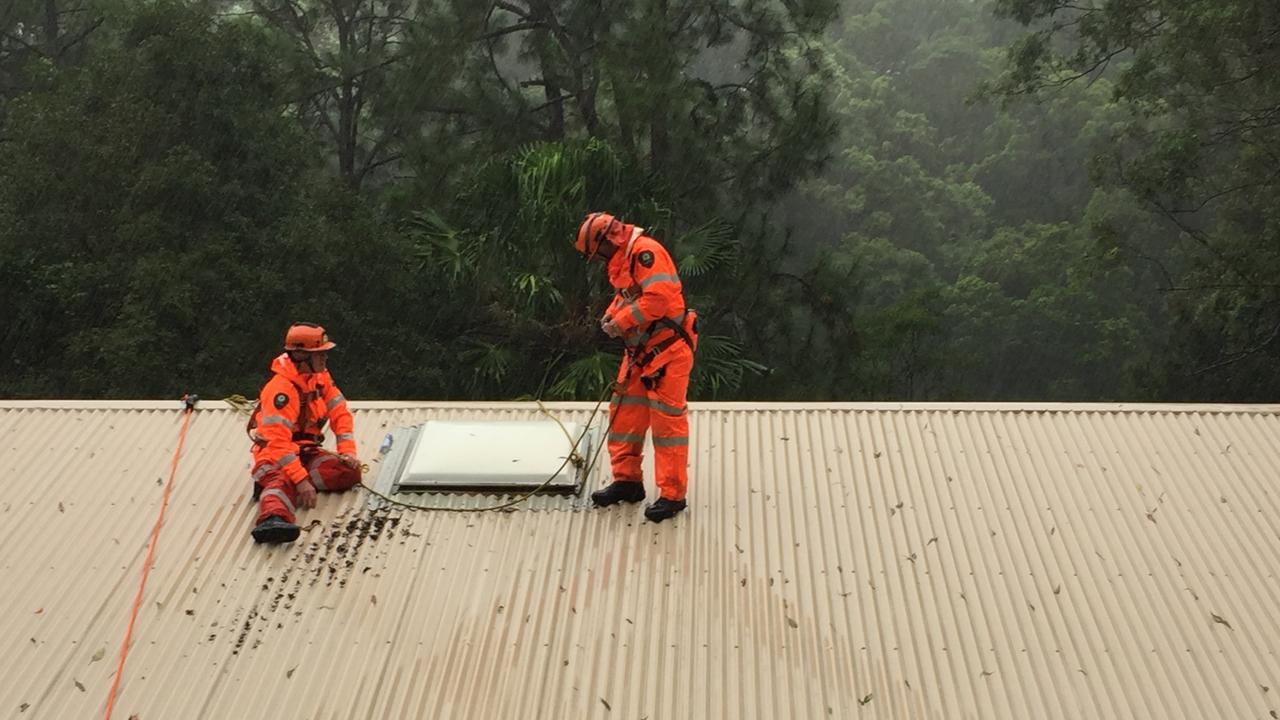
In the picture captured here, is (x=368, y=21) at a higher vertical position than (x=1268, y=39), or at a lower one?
lower

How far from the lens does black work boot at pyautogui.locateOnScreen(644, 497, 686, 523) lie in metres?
6.53

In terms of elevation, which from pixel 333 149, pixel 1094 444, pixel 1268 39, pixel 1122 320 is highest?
pixel 1268 39

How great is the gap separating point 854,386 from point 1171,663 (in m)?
13.4

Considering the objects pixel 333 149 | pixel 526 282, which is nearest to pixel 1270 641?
pixel 526 282

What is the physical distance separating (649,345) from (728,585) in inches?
50.5

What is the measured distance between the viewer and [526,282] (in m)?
13.9

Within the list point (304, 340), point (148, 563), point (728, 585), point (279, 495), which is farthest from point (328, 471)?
point (728, 585)

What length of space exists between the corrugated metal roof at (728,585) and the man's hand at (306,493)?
9cm

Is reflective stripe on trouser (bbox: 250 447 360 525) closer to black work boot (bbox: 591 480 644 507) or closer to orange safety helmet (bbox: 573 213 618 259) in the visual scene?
black work boot (bbox: 591 480 644 507)

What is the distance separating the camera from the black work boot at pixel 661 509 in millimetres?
6527

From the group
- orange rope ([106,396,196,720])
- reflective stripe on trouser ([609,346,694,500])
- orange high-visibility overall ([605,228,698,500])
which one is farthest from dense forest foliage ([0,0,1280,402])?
orange high-visibility overall ([605,228,698,500])

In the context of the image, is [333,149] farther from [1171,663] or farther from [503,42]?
[1171,663]

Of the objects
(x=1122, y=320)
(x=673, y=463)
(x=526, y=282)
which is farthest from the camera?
(x=1122, y=320)

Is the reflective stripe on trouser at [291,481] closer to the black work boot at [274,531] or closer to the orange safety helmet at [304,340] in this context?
the black work boot at [274,531]
